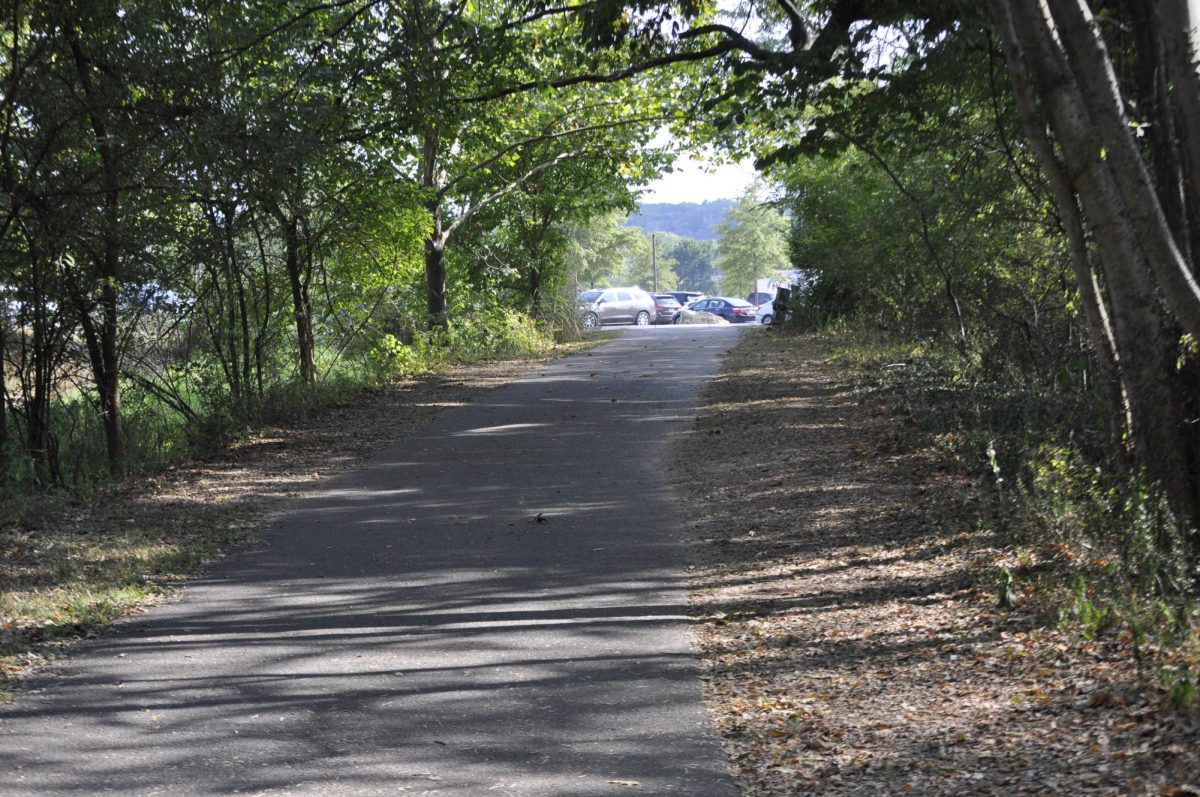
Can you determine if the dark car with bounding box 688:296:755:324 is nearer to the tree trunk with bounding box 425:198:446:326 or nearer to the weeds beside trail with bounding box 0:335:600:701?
the tree trunk with bounding box 425:198:446:326

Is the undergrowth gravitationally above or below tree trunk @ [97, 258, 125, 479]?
below

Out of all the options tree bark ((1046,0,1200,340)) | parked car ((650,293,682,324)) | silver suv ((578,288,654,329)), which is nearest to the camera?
tree bark ((1046,0,1200,340))

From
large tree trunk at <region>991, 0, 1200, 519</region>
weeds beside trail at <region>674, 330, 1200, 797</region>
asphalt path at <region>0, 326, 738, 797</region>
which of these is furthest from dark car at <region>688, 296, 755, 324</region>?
large tree trunk at <region>991, 0, 1200, 519</region>

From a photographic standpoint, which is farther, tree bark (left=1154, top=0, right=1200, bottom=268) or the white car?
the white car

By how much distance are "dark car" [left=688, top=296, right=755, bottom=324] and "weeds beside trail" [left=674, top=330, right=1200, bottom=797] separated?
166 feet

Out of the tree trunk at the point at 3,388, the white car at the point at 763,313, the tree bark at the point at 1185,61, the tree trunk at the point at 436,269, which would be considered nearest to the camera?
the tree bark at the point at 1185,61

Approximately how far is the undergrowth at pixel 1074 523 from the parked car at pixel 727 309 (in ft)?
159

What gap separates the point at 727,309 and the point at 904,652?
56686 mm

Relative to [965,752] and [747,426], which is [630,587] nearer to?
[965,752]

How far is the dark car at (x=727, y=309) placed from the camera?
201 feet

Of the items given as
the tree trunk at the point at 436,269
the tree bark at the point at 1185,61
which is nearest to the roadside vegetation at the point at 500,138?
the tree bark at the point at 1185,61

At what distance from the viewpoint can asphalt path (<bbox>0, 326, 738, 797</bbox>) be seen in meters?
4.80

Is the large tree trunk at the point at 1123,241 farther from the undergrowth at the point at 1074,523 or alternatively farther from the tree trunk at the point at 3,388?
the tree trunk at the point at 3,388

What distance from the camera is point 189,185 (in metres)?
11.8
